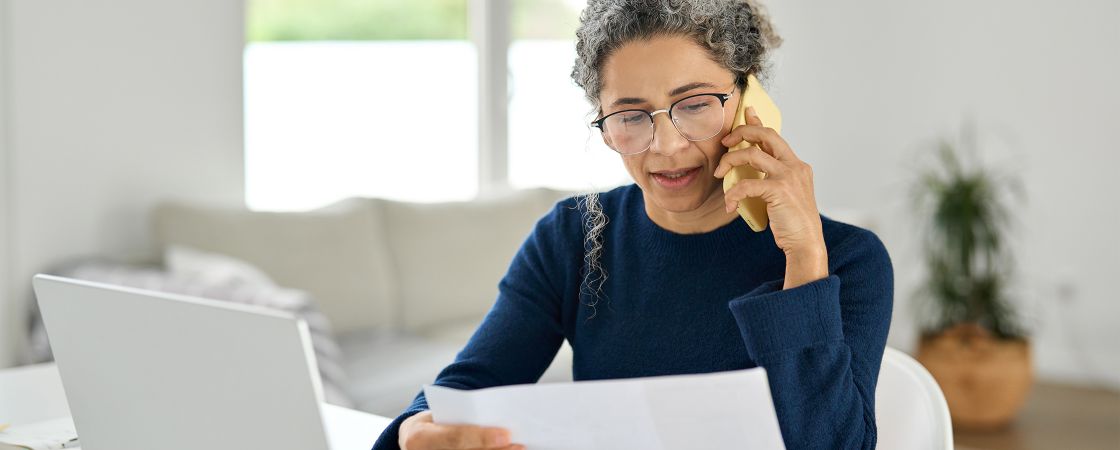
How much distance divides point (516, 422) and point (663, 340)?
0.50 meters

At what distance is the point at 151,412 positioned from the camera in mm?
950

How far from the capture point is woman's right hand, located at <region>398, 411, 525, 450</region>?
0.91 m

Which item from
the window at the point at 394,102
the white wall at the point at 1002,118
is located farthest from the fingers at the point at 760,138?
the white wall at the point at 1002,118

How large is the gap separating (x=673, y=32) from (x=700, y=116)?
10 centimetres

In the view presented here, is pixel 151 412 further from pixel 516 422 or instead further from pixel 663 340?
pixel 663 340

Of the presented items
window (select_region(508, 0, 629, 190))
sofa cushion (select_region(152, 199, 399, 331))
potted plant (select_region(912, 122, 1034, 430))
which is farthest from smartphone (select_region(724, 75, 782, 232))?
window (select_region(508, 0, 629, 190))

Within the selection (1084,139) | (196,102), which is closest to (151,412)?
(196,102)

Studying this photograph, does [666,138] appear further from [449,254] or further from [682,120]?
[449,254]

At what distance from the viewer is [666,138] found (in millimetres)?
1258

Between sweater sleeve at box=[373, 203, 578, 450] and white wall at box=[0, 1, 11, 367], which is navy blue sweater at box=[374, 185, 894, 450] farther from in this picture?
white wall at box=[0, 1, 11, 367]

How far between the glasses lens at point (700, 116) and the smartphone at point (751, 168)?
2 centimetres

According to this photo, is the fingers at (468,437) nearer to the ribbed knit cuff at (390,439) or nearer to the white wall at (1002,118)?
the ribbed knit cuff at (390,439)

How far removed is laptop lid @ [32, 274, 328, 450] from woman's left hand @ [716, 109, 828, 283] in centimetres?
53

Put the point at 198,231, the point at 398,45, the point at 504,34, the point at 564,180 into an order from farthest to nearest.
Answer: the point at 564,180, the point at 504,34, the point at 398,45, the point at 198,231
